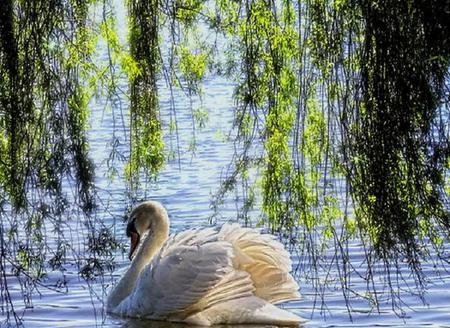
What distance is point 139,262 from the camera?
955 centimetres

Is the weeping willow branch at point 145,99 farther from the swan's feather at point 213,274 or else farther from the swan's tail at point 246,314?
the swan's feather at point 213,274

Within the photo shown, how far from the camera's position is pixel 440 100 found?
4172mm

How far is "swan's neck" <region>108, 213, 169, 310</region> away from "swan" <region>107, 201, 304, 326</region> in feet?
1.44

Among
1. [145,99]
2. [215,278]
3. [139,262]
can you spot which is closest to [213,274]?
[215,278]

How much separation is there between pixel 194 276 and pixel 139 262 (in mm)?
1169

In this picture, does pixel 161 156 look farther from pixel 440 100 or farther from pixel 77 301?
pixel 77 301

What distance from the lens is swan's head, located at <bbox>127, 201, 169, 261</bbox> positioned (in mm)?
9789

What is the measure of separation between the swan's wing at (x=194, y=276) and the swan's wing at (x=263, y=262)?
0.11 metres

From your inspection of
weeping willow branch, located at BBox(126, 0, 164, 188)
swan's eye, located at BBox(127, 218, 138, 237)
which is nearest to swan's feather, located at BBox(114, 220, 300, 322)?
swan's eye, located at BBox(127, 218, 138, 237)

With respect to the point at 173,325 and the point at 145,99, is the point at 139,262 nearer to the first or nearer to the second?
the point at 173,325

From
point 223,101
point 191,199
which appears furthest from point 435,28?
point 223,101

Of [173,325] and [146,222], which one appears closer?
[173,325]

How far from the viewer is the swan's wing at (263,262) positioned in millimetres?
8336

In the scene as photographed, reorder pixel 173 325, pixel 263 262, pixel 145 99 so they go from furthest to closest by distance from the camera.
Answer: pixel 263 262, pixel 173 325, pixel 145 99
